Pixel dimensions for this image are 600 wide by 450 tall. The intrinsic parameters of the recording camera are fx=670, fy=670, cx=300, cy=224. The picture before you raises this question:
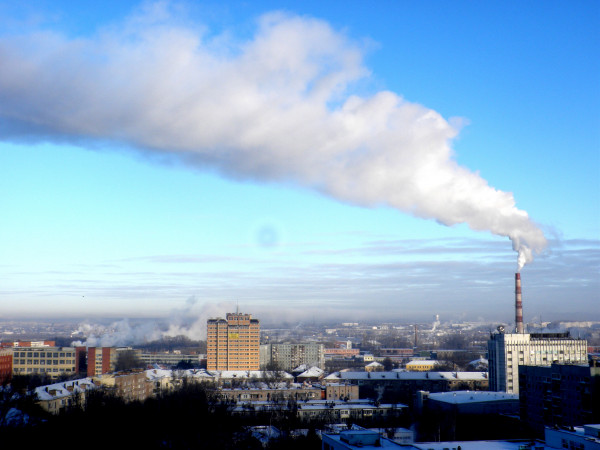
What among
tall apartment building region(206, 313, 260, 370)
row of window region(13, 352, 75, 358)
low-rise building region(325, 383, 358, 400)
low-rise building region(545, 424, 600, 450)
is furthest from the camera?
tall apartment building region(206, 313, 260, 370)

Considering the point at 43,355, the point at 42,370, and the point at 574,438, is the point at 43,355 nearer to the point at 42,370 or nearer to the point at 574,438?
the point at 42,370

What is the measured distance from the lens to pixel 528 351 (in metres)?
45.1

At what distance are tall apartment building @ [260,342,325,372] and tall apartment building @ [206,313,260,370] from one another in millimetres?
13849

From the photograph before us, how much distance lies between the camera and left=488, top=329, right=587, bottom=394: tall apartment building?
148 feet

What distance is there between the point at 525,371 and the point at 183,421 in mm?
17645

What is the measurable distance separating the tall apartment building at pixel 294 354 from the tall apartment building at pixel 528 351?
47.2m

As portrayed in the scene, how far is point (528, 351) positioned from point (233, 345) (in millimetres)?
39908

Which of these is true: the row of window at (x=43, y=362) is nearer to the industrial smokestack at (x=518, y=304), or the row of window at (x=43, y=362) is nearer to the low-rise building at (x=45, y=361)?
the low-rise building at (x=45, y=361)

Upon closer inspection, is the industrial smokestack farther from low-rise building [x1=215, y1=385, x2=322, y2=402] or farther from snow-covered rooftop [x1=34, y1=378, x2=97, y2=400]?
snow-covered rooftop [x1=34, y1=378, x2=97, y2=400]

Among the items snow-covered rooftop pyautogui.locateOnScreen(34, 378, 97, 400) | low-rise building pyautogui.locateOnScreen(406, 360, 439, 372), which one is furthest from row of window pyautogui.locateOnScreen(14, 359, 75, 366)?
low-rise building pyautogui.locateOnScreen(406, 360, 439, 372)

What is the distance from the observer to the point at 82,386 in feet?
137

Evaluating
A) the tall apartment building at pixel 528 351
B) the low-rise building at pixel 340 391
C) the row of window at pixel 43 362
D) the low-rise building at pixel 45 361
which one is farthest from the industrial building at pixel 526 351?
the row of window at pixel 43 362

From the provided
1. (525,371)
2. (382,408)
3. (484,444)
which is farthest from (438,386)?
(484,444)

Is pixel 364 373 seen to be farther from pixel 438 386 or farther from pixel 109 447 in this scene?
pixel 109 447
